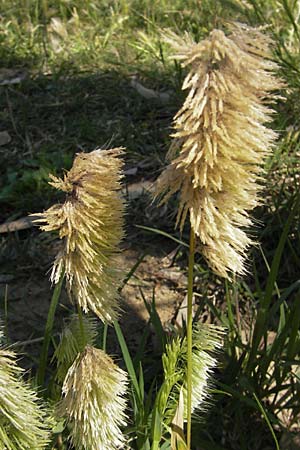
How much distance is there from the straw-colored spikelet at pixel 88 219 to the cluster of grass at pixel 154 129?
2.01ft

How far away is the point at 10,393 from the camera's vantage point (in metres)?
1.17

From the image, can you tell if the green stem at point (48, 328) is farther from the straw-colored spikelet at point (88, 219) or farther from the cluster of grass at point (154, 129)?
the straw-colored spikelet at point (88, 219)

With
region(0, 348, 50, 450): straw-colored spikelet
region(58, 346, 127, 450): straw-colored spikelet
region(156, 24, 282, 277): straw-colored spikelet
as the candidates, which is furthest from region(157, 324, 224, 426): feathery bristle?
region(156, 24, 282, 277): straw-colored spikelet

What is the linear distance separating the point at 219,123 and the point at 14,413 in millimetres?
574

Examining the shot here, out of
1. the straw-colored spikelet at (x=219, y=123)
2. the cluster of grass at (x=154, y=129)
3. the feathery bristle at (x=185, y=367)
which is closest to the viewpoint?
the straw-colored spikelet at (x=219, y=123)

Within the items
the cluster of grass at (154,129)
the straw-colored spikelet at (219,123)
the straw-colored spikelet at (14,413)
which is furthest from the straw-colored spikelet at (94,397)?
the cluster of grass at (154,129)

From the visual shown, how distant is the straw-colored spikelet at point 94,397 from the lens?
1.19 metres

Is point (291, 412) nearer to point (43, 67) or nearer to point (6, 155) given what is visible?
point (6, 155)

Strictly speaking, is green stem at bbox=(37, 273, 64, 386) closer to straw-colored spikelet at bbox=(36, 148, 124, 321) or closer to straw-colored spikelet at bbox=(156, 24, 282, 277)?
straw-colored spikelet at bbox=(36, 148, 124, 321)

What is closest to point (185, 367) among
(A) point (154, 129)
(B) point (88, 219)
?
(B) point (88, 219)

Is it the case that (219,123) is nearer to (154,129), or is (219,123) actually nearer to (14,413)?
(14,413)

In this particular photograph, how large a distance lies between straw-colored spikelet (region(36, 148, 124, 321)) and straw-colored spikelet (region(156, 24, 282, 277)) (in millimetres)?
99

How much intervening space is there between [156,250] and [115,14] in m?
2.33

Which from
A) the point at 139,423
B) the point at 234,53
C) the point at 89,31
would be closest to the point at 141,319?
the point at 139,423
